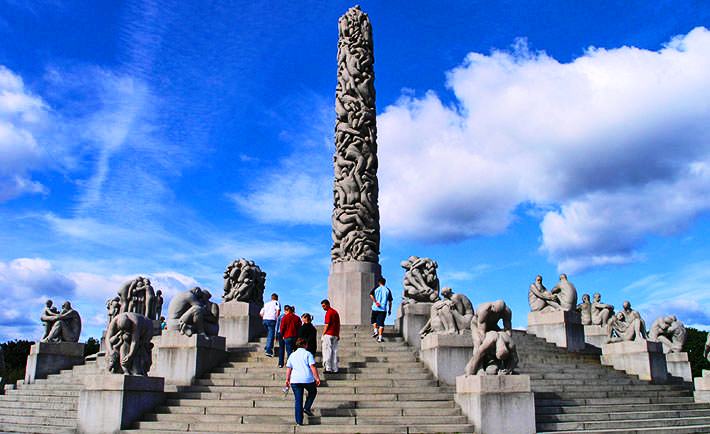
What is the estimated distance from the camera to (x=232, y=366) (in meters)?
14.3

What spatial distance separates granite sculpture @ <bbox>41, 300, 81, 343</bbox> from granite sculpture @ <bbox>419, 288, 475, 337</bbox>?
452 inches

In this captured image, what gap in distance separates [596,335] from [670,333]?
2.23 metres

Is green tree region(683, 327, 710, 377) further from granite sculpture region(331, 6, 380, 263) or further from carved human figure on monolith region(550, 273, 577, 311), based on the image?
granite sculpture region(331, 6, 380, 263)

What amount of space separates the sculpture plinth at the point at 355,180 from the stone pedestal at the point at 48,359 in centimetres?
852

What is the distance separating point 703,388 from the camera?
48.0 ft

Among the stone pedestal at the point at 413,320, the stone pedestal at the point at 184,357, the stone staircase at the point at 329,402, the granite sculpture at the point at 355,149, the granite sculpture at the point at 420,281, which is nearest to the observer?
the stone staircase at the point at 329,402

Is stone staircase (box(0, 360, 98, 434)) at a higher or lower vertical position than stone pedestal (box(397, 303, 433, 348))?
lower

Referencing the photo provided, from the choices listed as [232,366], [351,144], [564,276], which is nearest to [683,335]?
[564,276]

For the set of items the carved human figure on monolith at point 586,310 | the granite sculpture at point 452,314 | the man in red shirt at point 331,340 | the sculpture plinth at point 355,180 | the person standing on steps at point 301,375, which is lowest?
the person standing on steps at point 301,375

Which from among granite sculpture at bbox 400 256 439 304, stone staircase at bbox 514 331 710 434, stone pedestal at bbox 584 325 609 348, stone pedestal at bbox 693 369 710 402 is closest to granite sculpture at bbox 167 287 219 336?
granite sculpture at bbox 400 256 439 304

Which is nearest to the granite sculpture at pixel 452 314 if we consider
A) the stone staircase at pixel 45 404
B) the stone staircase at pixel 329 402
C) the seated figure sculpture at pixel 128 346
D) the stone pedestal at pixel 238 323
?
the stone staircase at pixel 329 402

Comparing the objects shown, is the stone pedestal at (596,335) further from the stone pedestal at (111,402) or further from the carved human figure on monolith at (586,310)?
the stone pedestal at (111,402)

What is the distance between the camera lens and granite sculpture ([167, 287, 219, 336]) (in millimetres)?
14102

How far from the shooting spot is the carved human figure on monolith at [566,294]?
62.5 feet
